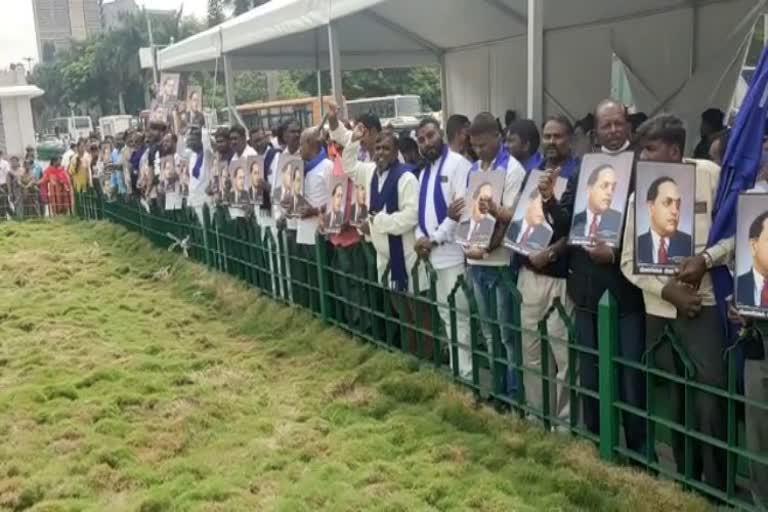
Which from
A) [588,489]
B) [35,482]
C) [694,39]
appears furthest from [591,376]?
[694,39]

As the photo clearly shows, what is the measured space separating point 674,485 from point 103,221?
37.7 feet

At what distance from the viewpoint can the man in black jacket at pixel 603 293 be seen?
11.5ft

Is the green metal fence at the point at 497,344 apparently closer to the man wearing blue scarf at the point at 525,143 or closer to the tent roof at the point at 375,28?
the man wearing blue scarf at the point at 525,143

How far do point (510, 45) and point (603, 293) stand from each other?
745 cm

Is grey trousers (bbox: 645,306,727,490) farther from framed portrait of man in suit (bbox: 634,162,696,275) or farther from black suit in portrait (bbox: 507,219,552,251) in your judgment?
black suit in portrait (bbox: 507,219,552,251)

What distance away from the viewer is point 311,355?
5652mm

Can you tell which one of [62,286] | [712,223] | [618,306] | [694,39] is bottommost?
[62,286]

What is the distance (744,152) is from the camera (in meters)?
3.04

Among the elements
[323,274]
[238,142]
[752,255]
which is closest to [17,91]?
[238,142]

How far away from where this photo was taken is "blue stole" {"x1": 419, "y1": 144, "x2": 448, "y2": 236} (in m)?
4.82

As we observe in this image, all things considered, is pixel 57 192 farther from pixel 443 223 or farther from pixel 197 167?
pixel 443 223

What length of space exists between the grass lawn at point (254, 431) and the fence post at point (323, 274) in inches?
4.6

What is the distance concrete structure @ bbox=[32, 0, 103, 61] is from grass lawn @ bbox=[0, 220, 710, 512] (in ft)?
273

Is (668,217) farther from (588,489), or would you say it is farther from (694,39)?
(694,39)
